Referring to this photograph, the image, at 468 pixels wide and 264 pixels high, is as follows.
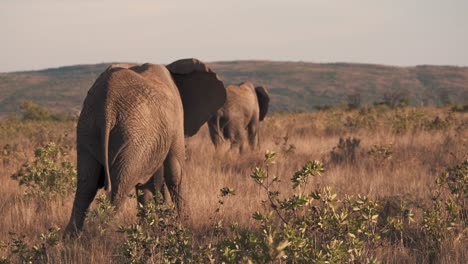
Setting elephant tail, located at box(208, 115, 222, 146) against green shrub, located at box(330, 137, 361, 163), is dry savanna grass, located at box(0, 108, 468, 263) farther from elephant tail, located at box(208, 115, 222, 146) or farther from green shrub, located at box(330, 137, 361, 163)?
elephant tail, located at box(208, 115, 222, 146)

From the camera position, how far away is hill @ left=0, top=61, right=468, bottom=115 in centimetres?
9362

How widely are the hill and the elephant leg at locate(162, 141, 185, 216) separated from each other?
7778 cm

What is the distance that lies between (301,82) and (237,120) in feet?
344

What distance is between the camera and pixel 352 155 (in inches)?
425

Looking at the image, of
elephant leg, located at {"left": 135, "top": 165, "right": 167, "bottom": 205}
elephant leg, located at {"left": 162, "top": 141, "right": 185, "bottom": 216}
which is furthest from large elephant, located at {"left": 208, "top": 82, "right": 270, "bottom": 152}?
elephant leg, located at {"left": 135, "top": 165, "right": 167, "bottom": 205}

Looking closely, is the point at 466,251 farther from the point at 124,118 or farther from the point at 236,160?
the point at 236,160

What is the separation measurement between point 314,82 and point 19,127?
9913 cm

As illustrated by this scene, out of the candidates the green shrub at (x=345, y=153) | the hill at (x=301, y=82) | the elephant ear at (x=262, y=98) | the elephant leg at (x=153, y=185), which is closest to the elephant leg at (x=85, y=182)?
the elephant leg at (x=153, y=185)

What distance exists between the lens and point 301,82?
384ft

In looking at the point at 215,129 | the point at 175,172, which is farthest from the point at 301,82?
the point at 175,172

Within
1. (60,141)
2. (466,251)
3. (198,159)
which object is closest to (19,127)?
(60,141)

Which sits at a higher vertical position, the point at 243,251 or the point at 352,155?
the point at 243,251

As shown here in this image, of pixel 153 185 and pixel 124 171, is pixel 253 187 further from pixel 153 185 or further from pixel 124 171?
pixel 124 171

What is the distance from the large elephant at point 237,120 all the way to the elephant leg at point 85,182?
7429 millimetres
